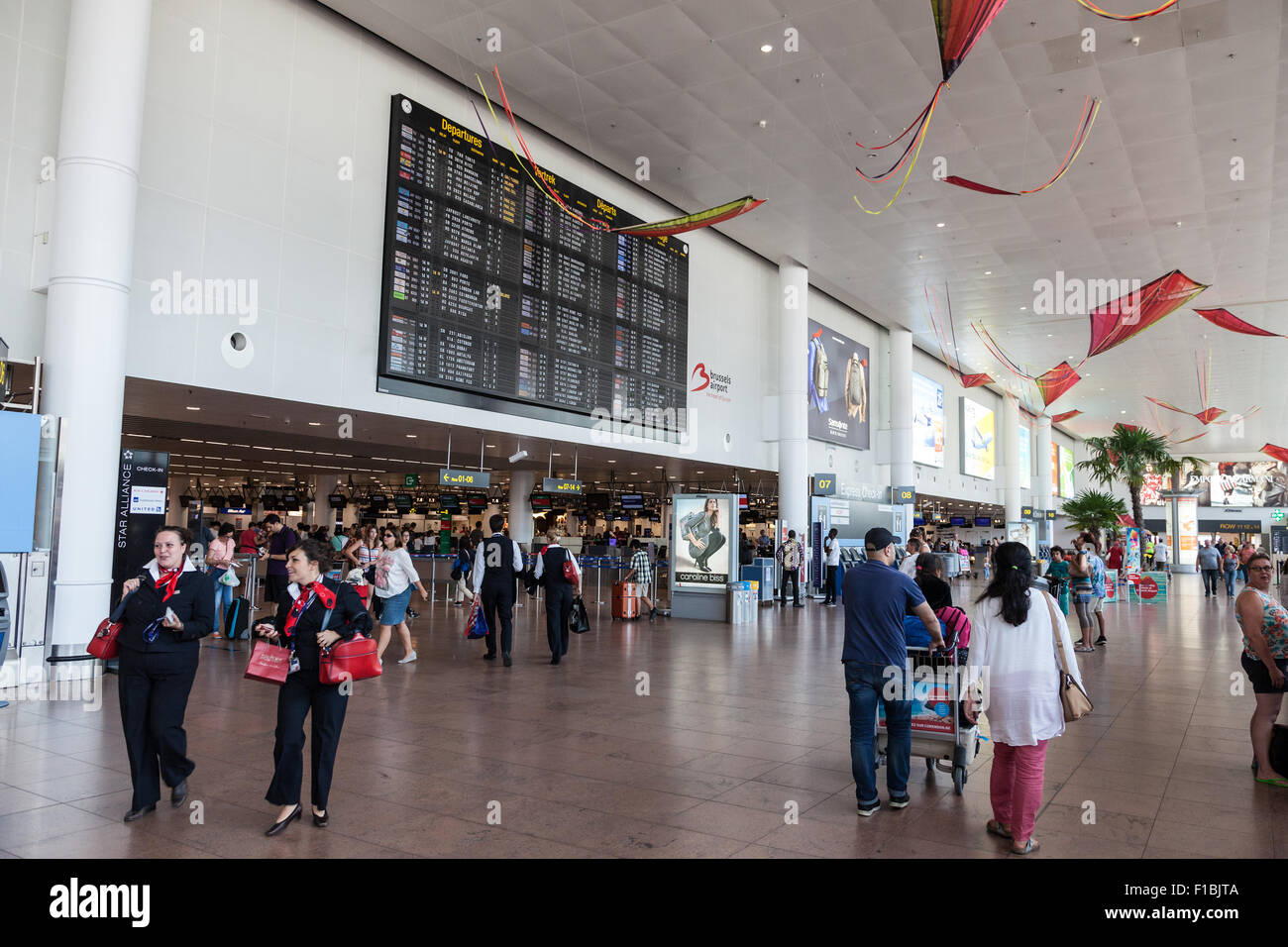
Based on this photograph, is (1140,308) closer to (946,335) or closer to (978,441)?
(946,335)

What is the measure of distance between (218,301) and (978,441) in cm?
3251

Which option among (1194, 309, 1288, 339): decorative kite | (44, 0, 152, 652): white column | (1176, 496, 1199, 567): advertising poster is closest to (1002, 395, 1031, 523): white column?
(1176, 496, 1199, 567): advertising poster

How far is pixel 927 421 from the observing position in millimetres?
29641

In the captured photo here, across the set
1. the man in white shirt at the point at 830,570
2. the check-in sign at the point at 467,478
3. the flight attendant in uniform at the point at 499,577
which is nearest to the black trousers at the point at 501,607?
the flight attendant in uniform at the point at 499,577

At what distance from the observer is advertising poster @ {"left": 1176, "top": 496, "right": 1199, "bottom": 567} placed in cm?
3858

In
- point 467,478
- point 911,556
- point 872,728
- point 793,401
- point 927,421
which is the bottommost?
point 872,728

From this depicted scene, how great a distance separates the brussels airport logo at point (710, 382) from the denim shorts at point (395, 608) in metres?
9.39

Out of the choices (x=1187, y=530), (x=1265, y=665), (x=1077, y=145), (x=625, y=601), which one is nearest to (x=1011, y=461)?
(x=1187, y=530)

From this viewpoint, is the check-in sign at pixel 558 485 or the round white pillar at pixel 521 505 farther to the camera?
the round white pillar at pixel 521 505

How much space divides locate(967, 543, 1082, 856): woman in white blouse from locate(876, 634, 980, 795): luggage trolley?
1.97 ft

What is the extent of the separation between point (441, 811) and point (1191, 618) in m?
17.9

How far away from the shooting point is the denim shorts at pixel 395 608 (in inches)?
373

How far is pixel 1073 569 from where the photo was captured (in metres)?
A: 12.0

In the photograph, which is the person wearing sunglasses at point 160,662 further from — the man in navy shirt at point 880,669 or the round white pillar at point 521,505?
the round white pillar at point 521,505
